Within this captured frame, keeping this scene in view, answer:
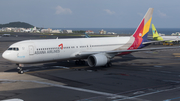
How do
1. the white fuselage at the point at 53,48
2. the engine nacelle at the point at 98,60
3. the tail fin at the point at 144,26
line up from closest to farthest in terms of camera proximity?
the white fuselage at the point at 53,48, the engine nacelle at the point at 98,60, the tail fin at the point at 144,26

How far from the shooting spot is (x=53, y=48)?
28.5m

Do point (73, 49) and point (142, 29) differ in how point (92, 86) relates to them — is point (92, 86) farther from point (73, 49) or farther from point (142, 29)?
point (142, 29)

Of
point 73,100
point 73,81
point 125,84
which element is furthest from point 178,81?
point 73,100

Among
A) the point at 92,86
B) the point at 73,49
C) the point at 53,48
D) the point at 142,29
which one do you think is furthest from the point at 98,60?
the point at 142,29

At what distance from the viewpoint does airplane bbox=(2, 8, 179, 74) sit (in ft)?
86.1

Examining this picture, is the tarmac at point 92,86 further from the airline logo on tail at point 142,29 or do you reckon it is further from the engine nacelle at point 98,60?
the airline logo on tail at point 142,29

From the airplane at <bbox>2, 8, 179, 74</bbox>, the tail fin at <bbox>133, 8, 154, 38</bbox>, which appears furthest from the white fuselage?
the tail fin at <bbox>133, 8, 154, 38</bbox>

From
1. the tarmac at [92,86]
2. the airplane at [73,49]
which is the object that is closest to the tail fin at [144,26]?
the airplane at [73,49]

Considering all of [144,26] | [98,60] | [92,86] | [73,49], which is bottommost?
[92,86]

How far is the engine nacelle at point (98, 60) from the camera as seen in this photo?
29.6m

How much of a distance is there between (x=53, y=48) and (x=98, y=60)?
614 cm

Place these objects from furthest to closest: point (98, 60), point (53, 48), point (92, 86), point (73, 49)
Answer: point (73, 49) < point (98, 60) < point (53, 48) < point (92, 86)

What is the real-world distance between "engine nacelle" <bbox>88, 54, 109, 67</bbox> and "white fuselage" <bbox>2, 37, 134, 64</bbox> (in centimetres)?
217

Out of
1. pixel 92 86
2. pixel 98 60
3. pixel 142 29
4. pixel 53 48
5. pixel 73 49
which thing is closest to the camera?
pixel 92 86
